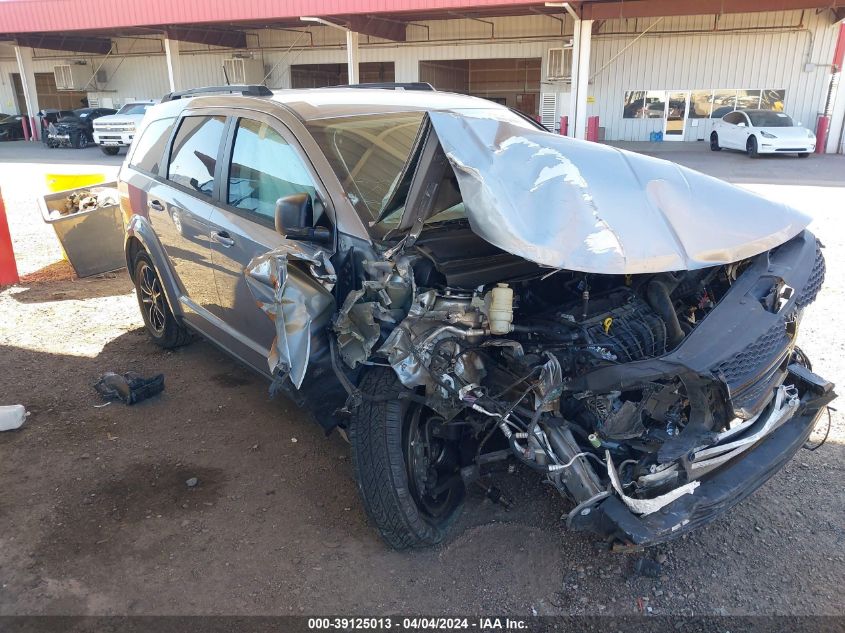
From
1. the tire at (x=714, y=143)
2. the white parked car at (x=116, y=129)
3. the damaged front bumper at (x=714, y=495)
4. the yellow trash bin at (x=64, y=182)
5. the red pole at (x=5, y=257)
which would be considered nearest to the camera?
the damaged front bumper at (x=714, y=495)

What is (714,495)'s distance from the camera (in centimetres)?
259

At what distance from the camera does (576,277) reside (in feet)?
11.0

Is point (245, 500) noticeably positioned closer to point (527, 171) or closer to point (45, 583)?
point (45, 583)

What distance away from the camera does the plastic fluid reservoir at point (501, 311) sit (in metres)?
2.71

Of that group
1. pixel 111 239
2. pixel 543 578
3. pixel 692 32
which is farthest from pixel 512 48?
pixel 543 578

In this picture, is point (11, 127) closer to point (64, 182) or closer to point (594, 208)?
point (64, 182)

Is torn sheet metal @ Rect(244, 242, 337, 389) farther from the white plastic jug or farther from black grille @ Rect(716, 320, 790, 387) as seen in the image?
the white plastic jug

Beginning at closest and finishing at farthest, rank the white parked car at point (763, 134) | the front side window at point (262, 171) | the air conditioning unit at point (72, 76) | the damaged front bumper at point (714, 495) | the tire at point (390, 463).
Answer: the damaged front bumper at point (714, 495) < the tire at point (390, 463) < the front side window at point (262, 171) < the white parked car at point (763, 134) < the air conditioning unit at point (72, 76)

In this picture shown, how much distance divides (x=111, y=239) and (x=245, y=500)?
5409 mm

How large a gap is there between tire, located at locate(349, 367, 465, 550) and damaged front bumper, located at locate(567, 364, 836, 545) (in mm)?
717

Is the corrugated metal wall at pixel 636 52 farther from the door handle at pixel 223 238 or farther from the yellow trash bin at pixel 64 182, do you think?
the door handle at pixel 223 238

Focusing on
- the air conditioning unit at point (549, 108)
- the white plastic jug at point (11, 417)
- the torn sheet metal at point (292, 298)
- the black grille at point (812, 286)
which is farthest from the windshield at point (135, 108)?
the black grille at point (812, 286)

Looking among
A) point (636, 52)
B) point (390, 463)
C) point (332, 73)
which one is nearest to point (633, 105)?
point (636, 52)

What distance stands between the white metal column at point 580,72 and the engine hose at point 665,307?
1856cm
